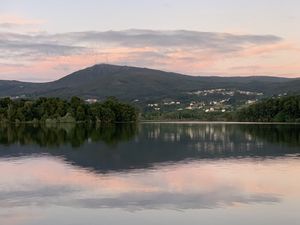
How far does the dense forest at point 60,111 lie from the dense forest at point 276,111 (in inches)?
1334

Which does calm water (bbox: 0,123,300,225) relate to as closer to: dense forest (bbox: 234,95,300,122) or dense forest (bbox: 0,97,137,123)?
dense forest (bbox: 0,97,137,123)

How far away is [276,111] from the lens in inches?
5463

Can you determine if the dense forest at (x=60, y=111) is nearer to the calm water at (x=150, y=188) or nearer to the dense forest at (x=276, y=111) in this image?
the dense forest at (x=276, y=111)

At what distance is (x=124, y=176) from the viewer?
27.2m

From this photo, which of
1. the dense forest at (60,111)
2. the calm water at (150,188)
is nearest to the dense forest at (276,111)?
the dense forest at (60,111)

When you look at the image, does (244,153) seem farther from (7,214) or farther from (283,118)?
(283,118)

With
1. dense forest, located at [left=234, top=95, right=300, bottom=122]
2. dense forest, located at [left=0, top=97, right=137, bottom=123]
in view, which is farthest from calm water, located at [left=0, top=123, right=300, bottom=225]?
dense forest, located at [left=234, top=95, right=300, bottom=122]

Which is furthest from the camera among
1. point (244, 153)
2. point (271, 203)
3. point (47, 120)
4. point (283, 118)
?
point (283, 118)

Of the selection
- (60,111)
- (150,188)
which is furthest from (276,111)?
(150,188)

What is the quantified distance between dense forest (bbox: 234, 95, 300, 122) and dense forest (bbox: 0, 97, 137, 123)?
33.9m

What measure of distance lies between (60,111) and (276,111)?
53.0 metres

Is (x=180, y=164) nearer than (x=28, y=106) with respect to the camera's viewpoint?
Yes

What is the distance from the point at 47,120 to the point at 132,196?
10614cm

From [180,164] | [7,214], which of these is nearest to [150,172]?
[180,164]
